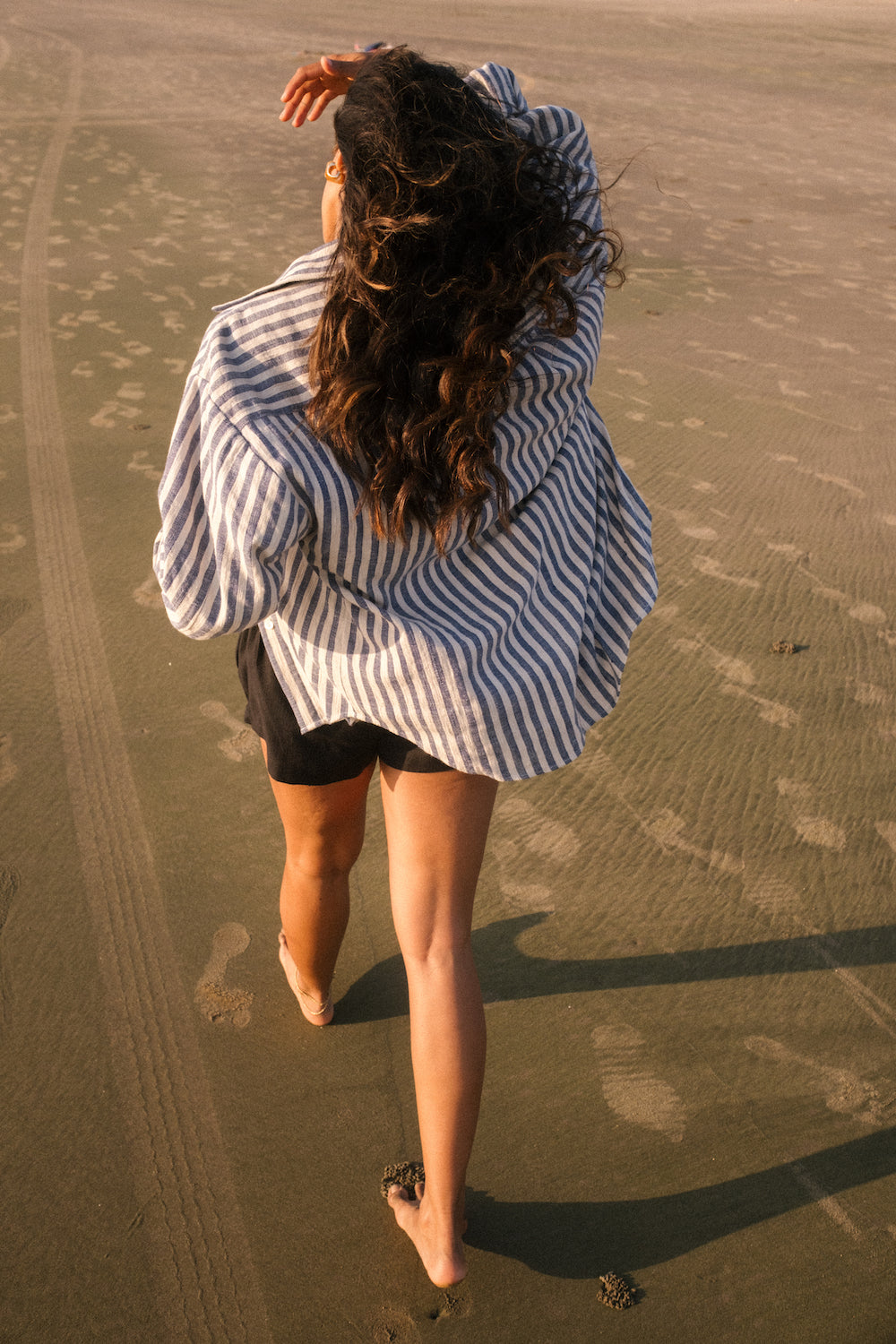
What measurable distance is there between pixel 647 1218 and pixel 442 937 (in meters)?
0.69

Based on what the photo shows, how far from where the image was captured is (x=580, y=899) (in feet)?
7.44

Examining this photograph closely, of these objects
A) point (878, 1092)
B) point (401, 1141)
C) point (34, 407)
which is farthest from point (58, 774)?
point (34, 407)

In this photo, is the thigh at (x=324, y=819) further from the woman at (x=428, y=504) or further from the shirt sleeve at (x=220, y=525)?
the shirt sleeve at (x=220, y=525)

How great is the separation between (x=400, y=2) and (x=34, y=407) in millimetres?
19571

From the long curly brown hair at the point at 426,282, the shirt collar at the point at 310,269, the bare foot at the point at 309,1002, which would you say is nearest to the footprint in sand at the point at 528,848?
the bare foot at the point at 309,1002

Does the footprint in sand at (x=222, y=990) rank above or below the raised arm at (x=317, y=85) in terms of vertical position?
below

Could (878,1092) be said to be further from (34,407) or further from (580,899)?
(34,407)

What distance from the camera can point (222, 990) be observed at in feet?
6.70

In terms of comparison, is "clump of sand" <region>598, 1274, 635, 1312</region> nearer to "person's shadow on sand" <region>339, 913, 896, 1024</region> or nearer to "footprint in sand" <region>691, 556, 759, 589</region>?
"person's shadow on sand" <region>339, 913, 896, 1024</region>

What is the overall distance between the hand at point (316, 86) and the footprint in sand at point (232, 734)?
1.44m

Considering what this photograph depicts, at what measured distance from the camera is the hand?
59.6 inches

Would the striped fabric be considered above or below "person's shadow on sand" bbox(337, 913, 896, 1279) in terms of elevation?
above

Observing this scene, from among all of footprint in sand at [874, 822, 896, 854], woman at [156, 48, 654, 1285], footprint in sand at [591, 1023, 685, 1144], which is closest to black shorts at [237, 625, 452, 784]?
woman at [156, 48, 654, 1285]

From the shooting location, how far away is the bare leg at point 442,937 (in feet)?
4.50
